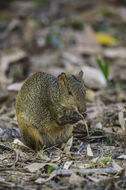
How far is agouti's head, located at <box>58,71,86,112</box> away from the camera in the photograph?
16.1 feet

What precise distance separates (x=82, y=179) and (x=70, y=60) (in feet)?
20.5

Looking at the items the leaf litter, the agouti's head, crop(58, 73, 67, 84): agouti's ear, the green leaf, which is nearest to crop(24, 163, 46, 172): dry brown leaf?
the leaf litter

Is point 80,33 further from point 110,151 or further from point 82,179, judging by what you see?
point 82,179

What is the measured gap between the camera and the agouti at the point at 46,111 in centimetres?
519

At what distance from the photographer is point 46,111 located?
17.9 feet

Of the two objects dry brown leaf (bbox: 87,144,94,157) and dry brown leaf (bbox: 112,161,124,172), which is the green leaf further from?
dry brown leaf (bbox: 112,161,124,172)

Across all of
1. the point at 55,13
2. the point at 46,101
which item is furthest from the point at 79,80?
the point at 55,13

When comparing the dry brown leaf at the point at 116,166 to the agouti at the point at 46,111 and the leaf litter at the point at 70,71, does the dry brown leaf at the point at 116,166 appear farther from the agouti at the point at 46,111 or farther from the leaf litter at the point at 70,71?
the agouti at the point at 46,111

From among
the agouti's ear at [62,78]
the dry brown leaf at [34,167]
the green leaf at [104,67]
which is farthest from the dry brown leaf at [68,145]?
the green leaf at [104,67]

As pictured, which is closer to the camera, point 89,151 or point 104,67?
point 89,151

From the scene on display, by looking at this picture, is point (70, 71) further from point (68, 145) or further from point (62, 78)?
point (62, 78)

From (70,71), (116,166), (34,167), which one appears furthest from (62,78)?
(70,71)

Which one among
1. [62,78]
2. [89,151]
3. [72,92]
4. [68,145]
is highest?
[62,78]

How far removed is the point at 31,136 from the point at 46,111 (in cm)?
42
